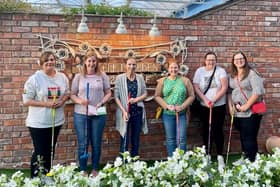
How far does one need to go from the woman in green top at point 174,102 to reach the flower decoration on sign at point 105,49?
2.59 ft

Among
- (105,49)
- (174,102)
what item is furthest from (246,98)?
(105,49)

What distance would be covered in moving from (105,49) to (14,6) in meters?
1.20

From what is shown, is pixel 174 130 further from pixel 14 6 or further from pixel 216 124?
pixel 14 6

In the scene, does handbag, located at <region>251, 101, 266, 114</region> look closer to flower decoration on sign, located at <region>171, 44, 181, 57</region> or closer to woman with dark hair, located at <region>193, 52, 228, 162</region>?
woman with dark hair, located at <region>193, 52, 228, 162</region>

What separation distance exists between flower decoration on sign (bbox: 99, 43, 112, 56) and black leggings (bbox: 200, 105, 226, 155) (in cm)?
138

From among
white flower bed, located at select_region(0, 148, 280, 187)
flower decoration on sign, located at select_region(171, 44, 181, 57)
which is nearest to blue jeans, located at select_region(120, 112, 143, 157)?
flower decoration on sign, located at select_region(171, 44, 181, 57)

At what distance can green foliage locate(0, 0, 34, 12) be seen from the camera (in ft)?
14.5

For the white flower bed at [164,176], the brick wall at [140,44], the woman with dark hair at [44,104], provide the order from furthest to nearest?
the brick wall at [140,44], the woman with dark hair at [44,104], the white flower bed at [164,176]

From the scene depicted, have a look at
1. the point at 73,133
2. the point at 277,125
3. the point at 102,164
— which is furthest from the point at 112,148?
the point at 277,125

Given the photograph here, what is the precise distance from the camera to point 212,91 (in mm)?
4555

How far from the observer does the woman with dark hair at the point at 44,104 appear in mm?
3738

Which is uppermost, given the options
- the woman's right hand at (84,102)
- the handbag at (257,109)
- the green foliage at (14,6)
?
the green foliage at (14,6)

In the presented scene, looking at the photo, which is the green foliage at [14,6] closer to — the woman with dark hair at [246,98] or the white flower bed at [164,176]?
the woman with dark hair at [246,98]

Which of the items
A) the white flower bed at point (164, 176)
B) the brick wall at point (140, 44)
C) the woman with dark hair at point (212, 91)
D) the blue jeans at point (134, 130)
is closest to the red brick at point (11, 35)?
the brick wall at point (140, 44)
